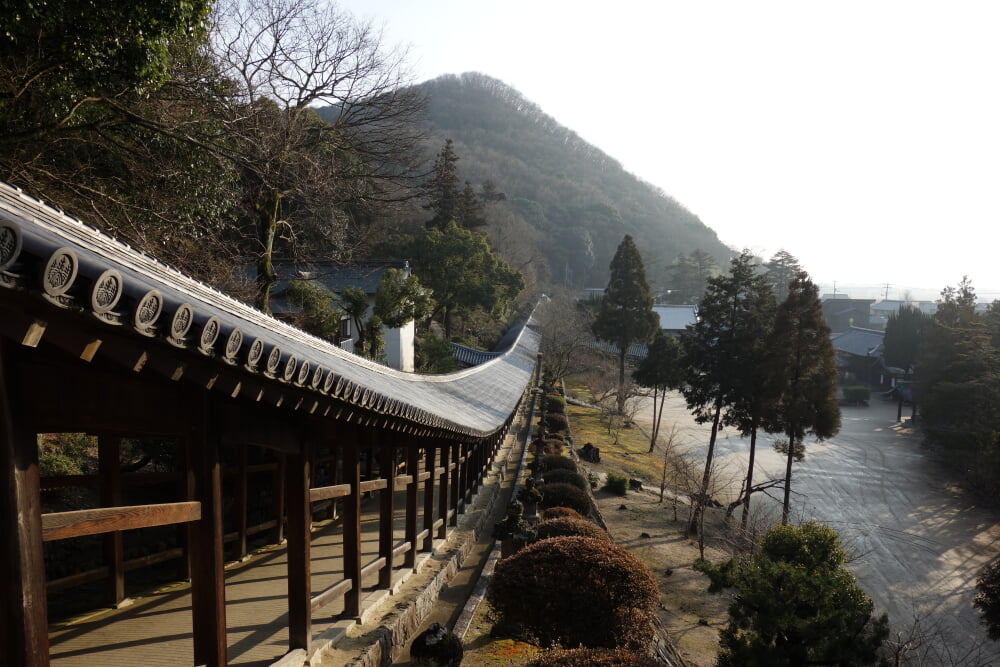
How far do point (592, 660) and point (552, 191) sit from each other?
113717mm

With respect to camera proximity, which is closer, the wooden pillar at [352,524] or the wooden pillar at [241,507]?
the wooden pillar at [352,524]

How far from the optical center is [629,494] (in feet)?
77.0

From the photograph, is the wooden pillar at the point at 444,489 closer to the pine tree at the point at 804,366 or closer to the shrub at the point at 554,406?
the pine tree at the point at 804,366

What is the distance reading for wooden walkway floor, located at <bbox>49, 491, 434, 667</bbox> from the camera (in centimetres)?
527

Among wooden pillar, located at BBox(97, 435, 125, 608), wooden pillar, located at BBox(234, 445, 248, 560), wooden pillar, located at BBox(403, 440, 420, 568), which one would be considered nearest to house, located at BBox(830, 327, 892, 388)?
wooden pillar, located at BBox(403, 440, 420, 568)

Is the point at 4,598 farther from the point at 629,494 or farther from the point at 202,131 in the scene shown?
the point at 629,494

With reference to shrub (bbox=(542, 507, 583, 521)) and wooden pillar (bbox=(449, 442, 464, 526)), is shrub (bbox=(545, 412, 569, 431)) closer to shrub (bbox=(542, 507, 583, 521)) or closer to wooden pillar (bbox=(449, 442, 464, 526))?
shrub (bbox=(542, 507, 583, 521))

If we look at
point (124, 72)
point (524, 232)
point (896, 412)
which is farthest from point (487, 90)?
point (124, 72)

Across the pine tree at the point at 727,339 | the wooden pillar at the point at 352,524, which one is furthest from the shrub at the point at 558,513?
the pine tree at the point at 727,339

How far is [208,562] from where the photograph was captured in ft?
12.2

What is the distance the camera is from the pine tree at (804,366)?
21.1 meters

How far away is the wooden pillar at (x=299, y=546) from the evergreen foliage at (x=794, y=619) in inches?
147

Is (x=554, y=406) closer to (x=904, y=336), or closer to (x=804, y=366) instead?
(x=804, y=366)

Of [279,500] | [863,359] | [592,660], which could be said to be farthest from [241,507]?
[863,359]
